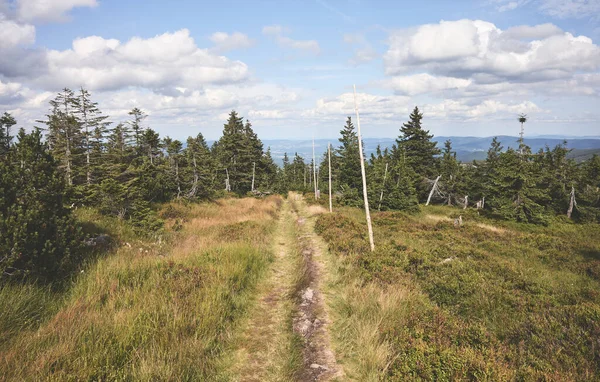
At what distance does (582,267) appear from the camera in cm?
1251

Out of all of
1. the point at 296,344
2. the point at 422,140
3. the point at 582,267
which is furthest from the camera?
the point at 422,140

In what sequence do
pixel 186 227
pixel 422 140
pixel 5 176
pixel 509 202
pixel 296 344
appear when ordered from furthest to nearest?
pixel 422 140 → pixel 509 202 → pixel 186 227 → pixel 5 176 → pixel 296 344

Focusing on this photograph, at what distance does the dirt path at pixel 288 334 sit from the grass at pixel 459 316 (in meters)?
0.50

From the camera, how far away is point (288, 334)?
6.31 meters

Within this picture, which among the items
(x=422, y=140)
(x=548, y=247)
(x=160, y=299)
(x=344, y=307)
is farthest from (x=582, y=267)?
(x=422, y=140)

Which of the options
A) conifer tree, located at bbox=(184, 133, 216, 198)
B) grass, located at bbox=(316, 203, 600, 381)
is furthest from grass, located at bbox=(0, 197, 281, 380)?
conifer tree, located at bbox=(184, 133, 216, 198)

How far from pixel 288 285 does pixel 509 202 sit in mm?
30983

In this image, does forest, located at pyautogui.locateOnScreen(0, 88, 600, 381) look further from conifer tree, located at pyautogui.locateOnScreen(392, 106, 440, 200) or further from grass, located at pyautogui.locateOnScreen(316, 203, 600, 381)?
conifer tree, located at pyautogui.locateOnScreen(392, 106, 440, 200)

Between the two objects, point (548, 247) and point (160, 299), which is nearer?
point (160, 299)

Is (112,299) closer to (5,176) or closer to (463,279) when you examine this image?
(5,176)

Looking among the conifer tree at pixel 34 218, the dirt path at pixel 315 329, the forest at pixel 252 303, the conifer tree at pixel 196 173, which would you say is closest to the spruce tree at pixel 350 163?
the conifer tree at pixel 196 173

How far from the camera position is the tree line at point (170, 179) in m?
6.59

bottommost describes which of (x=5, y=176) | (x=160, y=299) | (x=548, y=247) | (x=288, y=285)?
(x=548, y=247)

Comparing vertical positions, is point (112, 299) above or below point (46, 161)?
below
